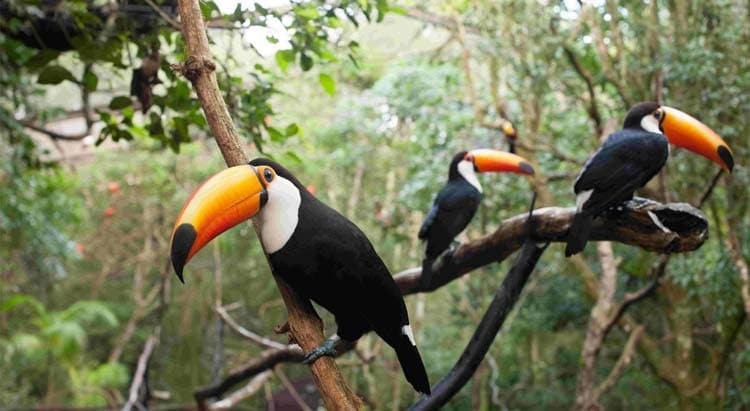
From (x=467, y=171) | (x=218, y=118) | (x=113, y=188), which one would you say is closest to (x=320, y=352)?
(x=218, y=118)

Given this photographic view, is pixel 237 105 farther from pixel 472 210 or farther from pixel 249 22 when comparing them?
pixel 472 210

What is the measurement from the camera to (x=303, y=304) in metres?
1.15

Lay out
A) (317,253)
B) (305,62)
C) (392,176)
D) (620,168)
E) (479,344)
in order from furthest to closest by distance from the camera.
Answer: (392,176), (305,62), (620,168), (479,344), (317,253)

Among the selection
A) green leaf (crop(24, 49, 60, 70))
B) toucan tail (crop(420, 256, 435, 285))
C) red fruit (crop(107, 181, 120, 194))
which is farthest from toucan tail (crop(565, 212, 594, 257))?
red fruit (crop(107, 181, 120, 194))

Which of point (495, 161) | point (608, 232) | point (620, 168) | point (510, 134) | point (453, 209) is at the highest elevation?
point (620, 168)

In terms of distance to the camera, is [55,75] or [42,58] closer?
[55,75]

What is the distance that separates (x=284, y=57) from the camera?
1.72 metres

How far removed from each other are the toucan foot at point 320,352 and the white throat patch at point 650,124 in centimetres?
93

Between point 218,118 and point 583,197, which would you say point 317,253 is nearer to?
point 218,118

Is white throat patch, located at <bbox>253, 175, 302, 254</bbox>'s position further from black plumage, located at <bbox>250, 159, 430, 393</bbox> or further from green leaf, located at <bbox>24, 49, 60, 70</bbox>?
green leaf, located at <bbox>24, 49, 60, 70</bbox>

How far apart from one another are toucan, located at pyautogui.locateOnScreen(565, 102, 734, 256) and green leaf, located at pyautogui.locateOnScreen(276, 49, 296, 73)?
2.16 ft

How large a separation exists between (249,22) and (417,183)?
2.17 m

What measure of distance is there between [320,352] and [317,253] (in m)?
0.17

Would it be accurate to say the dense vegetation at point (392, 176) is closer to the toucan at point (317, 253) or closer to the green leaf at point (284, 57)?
the green leaf at point (284, 57)
